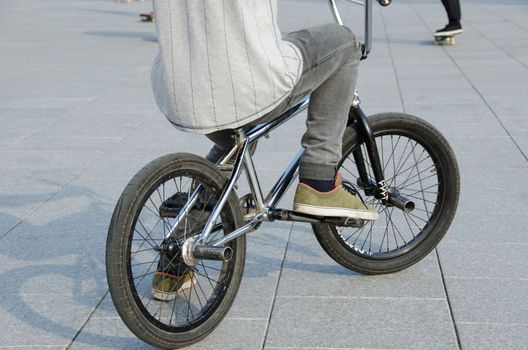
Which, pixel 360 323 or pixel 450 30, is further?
pixel 450 30

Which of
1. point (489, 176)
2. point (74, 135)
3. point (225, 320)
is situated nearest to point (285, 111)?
point (225, 320)

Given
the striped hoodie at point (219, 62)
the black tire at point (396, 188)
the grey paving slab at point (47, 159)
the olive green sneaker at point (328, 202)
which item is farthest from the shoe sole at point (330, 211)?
the grey paving slab at point (47, 159)

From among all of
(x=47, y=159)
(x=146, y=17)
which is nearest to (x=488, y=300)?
(x=47, y=159)

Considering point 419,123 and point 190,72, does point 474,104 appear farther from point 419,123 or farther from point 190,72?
point 190,72

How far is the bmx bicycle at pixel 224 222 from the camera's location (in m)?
3.44

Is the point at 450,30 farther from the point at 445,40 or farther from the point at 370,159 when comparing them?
the point at 370,159

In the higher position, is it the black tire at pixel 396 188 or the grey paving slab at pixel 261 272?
the black tire at pixel 396 188

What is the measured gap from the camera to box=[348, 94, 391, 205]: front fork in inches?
167

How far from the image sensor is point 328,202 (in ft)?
13.1

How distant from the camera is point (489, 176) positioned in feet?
20.1

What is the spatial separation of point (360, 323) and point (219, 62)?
3.90 feet

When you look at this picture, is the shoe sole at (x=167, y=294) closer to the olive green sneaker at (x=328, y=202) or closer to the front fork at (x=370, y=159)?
the olive green sneaker at (x=328, y=202)

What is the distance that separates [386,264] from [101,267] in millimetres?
1288

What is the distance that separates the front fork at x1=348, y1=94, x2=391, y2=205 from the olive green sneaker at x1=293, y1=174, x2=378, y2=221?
0.28 m
